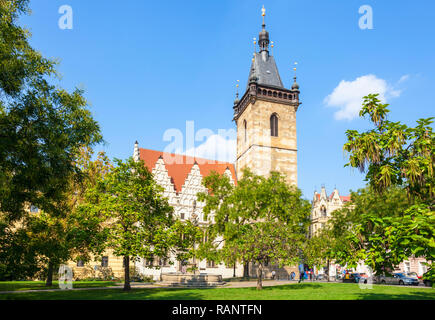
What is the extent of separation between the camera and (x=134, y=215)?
83.8 ft

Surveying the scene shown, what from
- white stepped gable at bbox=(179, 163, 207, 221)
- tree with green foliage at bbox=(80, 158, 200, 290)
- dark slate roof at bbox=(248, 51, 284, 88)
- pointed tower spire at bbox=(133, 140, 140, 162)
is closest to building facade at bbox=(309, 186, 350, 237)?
dark slate roof at bbox=(248, 51, 284, 88)

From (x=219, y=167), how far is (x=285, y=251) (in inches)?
1490

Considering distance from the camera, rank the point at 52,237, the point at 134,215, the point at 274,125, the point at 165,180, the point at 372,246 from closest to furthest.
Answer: the point at 372,246, the point at 134,215, the point at 52,237, the point at 165,180, the point at 274,125

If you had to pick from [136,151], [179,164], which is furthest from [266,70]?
[136,151]

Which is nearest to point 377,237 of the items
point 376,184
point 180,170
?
point 376,184

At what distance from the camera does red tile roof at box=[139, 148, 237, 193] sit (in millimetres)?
54812

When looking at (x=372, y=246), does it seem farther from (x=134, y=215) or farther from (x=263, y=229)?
(x=134, y=215)

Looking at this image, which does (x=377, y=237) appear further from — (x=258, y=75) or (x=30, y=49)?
(x=258, y=75)

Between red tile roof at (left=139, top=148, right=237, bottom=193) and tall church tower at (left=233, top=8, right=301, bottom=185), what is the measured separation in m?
4.49

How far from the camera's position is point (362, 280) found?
37.2 metres

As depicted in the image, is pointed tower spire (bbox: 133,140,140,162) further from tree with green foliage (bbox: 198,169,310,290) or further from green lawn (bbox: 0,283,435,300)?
green lawn (bbox: 0,283,435,300)

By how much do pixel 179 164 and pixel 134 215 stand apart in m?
33.2

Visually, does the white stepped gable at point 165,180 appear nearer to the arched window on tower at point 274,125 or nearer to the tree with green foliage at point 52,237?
the tree with green foliage at point 52,237

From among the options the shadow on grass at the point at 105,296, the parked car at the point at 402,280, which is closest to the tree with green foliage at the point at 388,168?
the shadow on grass at the point at 105,296
